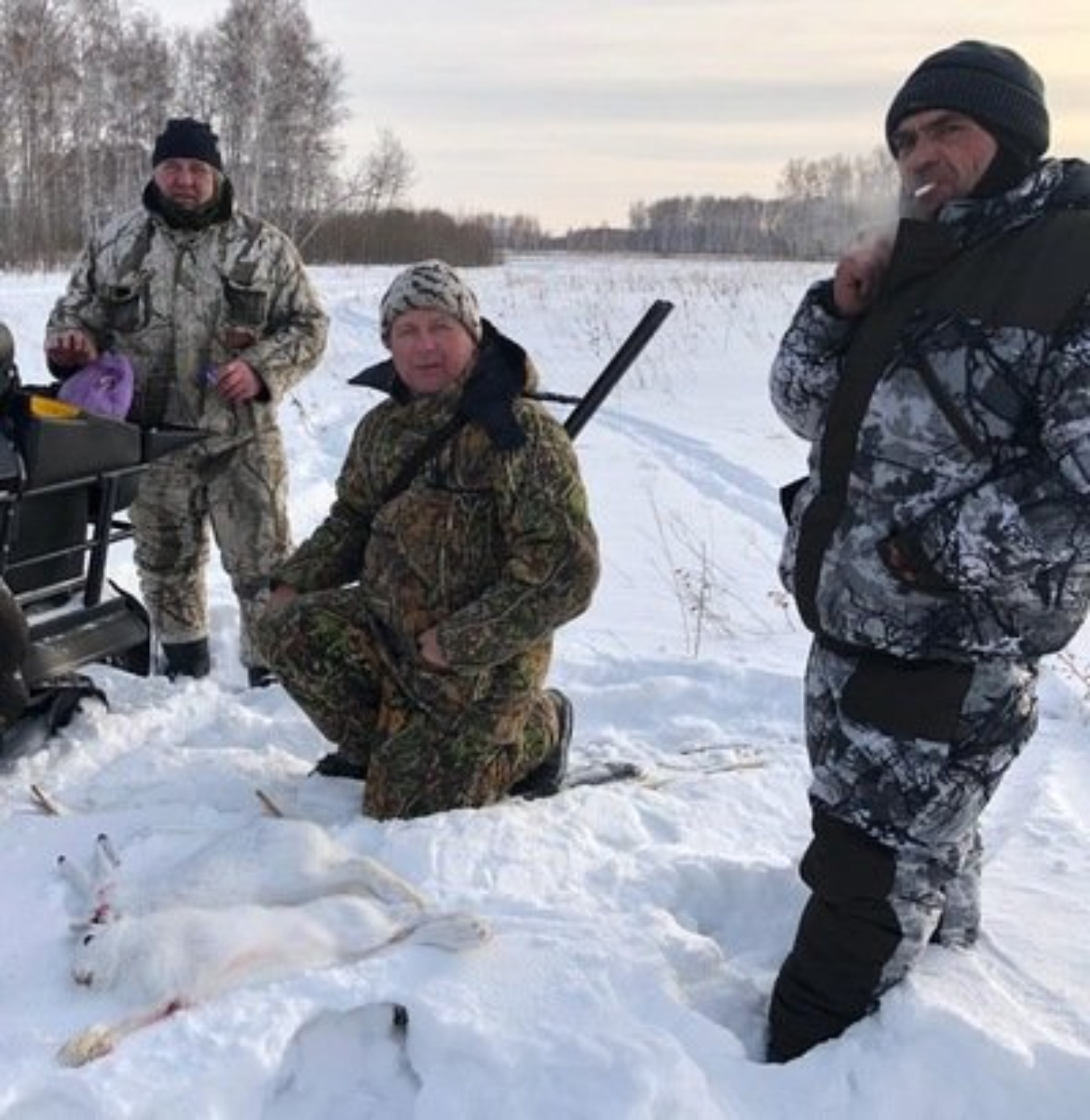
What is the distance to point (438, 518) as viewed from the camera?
10.3ft

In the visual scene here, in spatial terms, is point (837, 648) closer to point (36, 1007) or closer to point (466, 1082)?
point (466, 1082)

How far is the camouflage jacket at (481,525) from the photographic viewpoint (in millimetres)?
3025

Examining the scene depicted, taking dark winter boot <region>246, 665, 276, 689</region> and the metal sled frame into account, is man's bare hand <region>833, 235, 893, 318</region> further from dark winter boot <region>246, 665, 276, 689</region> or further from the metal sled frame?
dark winter boot <region>246, 665, 276, 689</region>

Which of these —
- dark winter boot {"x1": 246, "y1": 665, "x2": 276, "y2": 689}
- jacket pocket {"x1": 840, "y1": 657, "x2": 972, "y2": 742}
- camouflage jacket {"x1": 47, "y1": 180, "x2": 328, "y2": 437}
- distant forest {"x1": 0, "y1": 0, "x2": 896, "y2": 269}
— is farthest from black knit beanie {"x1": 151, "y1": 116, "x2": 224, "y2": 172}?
distant forest {"x1": 0, "y1": 0, "x2": 896, "y2": 269}

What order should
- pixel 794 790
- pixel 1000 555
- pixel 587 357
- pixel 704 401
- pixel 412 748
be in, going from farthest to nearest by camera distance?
pixel 587 357, pixel 704 401, pixel 794 790, pixel 412 748, pixel 1000 555

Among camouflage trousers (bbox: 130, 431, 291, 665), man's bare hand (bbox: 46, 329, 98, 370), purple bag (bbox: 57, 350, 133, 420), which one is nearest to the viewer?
purple bag (bbox: 57, 350, 133, 420)

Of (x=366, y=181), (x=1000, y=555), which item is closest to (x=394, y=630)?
(x=1000, y=555)

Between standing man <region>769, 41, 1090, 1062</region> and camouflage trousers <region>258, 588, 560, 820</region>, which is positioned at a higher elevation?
standing man <region>769, 41, 1090, 1062</region>

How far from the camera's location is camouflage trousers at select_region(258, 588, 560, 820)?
122 inches

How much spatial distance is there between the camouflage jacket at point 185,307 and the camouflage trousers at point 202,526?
14 centimetres

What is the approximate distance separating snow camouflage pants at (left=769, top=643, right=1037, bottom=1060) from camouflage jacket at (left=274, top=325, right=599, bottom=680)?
0.85 meters

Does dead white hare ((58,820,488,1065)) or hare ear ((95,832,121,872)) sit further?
hare ear ((95,832,121,872))

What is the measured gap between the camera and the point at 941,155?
2.11 m

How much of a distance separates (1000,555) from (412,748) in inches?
62.0
